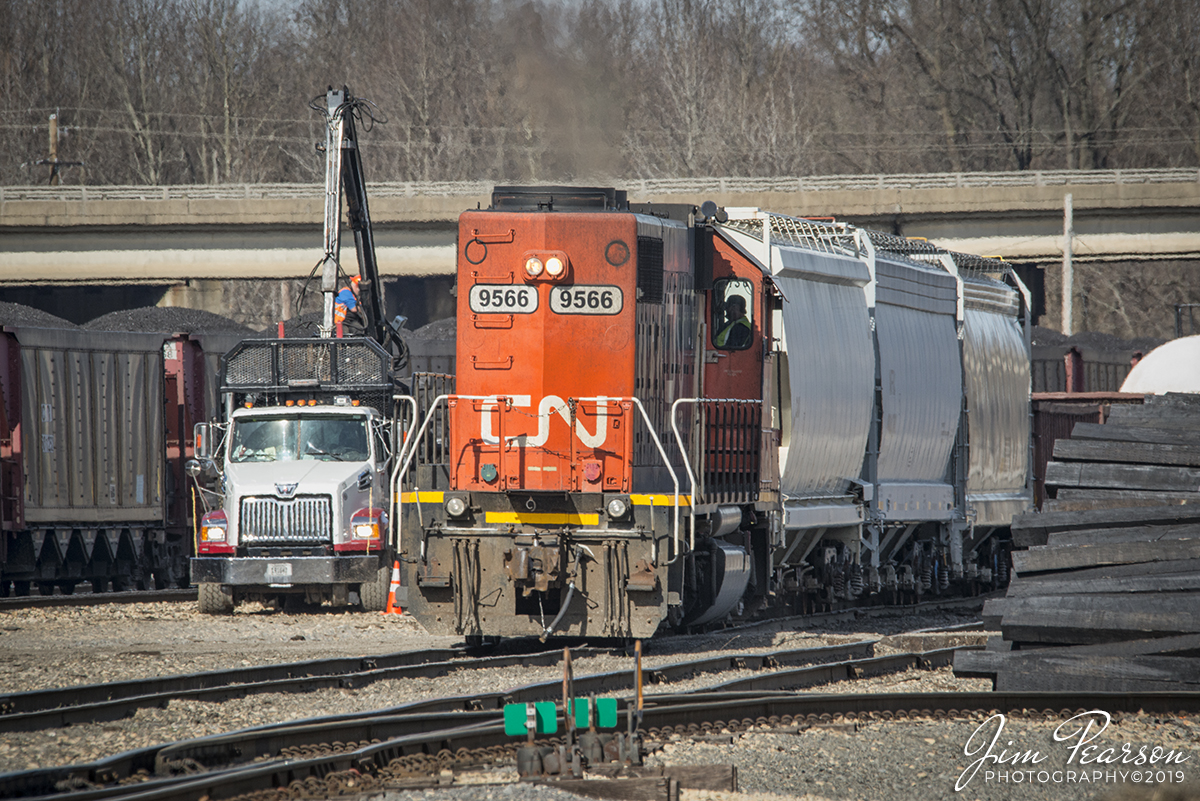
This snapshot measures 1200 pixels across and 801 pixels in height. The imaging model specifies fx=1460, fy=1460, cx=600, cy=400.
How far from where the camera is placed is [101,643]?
14742 mm

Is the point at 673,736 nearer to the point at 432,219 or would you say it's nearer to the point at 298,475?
the point at 298,475

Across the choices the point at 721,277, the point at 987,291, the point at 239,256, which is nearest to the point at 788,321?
the point at 721,277

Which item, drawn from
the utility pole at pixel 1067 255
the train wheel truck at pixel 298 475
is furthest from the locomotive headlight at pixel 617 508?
the utility pole at pixel 1067 255

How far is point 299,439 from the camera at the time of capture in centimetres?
1694

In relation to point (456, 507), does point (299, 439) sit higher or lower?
higher

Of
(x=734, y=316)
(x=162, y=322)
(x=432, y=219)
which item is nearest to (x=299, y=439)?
(x=734, y=316)

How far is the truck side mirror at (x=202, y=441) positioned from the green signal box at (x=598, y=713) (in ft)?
32.1

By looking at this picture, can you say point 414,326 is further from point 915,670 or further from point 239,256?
point 915,670

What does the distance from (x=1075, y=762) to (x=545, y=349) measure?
19.1 feet

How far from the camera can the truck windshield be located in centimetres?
1686

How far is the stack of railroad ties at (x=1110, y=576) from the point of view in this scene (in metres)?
10.2

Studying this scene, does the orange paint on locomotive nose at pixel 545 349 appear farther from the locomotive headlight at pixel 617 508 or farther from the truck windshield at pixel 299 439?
the truck windshield at pixel 299 439

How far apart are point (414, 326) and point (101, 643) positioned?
43.5 metres

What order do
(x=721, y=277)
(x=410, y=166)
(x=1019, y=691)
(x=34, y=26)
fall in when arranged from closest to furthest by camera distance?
(x=1019, y=691)
(x=721, y=277)
(x=410, y=166)
(x=34, y=26)
